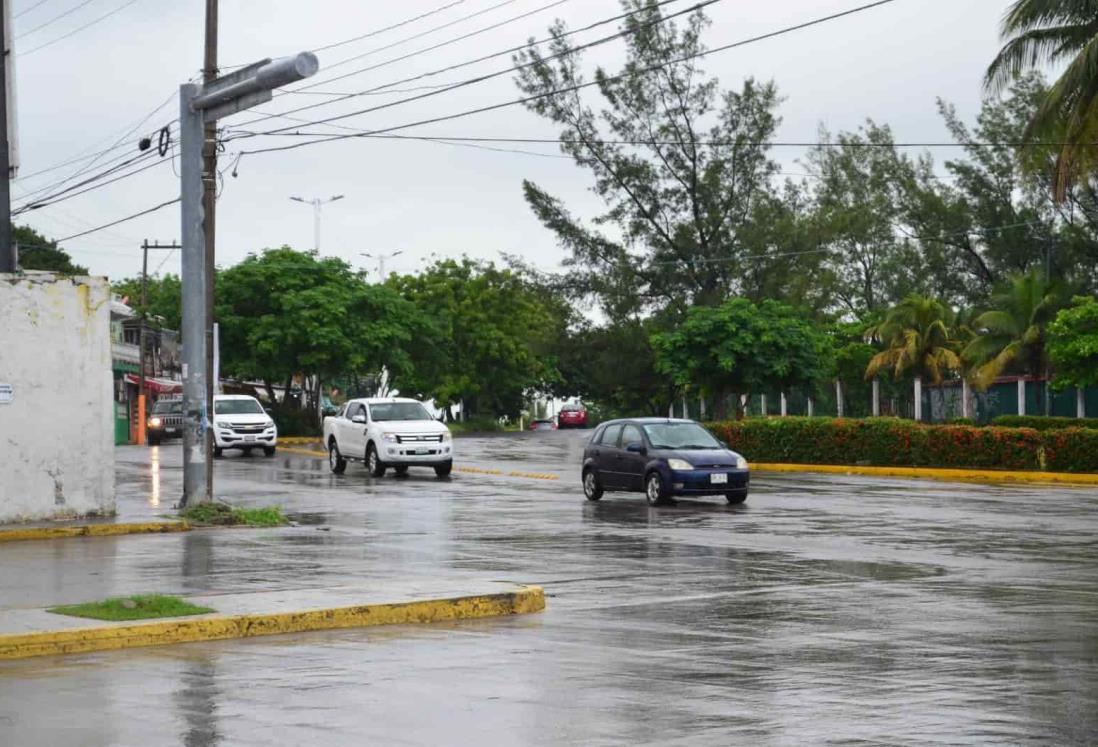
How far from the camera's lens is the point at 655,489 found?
28672mm

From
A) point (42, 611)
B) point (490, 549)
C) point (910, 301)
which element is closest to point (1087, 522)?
point (490, 549)

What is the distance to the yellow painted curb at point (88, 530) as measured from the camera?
22016 millimetres

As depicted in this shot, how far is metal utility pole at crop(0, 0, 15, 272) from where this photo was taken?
26.0 meters

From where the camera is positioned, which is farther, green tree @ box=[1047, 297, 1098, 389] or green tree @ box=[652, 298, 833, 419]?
green tree @ box=[652, 298, 833, 419]

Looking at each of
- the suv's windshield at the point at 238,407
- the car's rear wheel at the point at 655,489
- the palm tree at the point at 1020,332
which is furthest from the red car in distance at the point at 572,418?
the car's rear wheel at the point at 655,489

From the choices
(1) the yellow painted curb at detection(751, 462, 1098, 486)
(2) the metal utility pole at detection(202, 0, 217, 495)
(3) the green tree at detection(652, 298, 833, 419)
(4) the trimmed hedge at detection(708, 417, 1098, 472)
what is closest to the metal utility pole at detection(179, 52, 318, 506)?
(2) the metal utility pole at detection(202, 0, 217, 495)

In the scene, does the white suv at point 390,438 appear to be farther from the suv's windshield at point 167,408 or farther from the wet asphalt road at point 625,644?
the suv's windshield at point 167,408

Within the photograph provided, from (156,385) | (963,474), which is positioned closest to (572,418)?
(156,385)

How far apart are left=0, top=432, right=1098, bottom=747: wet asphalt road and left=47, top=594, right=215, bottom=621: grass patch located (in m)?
0.79

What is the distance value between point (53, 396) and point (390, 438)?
15.5 m

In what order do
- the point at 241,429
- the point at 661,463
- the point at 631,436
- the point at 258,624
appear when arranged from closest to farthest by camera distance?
the point at 258,624 < the point at 661,463 < the point at 631,436 < the point at 241,429

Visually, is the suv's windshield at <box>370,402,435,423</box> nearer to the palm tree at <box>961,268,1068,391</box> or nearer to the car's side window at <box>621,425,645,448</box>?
the car's side window at <box>621,425,645,448</box>

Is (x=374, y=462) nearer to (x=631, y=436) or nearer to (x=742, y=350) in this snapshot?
(x=631, y=436)

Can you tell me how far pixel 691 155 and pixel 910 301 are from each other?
16.3 m
